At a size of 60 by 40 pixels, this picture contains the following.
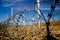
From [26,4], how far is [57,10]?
17.2 inches

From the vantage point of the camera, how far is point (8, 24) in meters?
3.50

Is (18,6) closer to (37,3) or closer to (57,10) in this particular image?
(37,3)

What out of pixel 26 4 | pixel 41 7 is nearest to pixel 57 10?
pixel 41 7

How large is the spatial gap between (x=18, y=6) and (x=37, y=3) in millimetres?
270

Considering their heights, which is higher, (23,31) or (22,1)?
(22,1)

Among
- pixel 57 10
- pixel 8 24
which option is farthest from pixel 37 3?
pixel 8 24

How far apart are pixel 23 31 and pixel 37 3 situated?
440 millimetres

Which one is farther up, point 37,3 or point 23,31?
point 37,3

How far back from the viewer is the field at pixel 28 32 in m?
3.45

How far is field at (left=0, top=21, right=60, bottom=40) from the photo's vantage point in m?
3.45

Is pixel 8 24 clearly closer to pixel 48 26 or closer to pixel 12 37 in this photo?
pixel 12 37

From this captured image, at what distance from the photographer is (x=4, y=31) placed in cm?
353

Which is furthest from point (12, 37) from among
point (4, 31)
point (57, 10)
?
point (57, 10)

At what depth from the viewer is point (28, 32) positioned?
3488 millimetres
